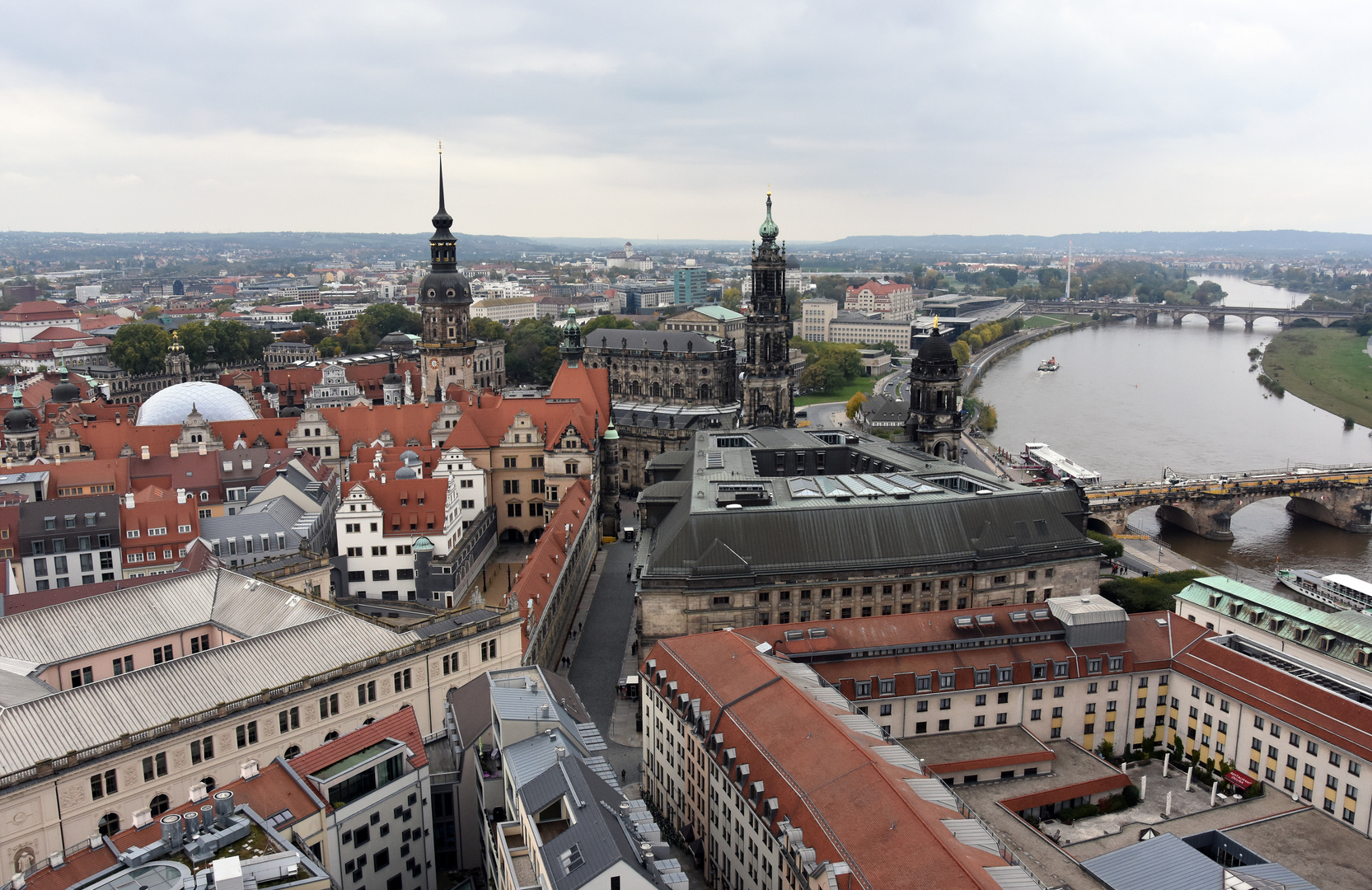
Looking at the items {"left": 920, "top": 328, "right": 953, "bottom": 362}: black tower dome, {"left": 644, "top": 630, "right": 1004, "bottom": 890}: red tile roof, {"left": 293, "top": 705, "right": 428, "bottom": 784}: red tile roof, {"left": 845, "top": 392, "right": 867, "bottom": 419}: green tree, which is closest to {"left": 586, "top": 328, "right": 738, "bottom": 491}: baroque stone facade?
{"left": 920, "top": 328, "right": 953, "bottom": 362}: black tower dome

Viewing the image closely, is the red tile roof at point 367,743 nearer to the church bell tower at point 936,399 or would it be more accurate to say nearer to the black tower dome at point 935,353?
the church bell tower at point 936,399

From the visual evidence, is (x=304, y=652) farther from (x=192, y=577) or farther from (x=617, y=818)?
(x=617, y=818)

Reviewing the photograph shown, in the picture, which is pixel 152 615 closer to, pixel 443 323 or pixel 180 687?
pixel 180 687

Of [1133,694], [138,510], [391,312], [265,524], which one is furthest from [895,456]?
[391,312]

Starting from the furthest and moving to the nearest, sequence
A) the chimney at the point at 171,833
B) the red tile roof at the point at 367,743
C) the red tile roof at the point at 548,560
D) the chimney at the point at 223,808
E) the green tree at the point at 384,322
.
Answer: the green tree at the point at 384,322, the red tile roof at the point at 548,560, the red tile roof at the point at 367,743, the chimney at the point at 223,808, the chimney at the point at 171,833

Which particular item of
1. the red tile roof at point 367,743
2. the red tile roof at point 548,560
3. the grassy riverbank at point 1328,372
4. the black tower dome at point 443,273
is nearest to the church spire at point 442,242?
the black tower dome at point 443,273

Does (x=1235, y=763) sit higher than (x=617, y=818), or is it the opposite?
(x=617, y=818)
